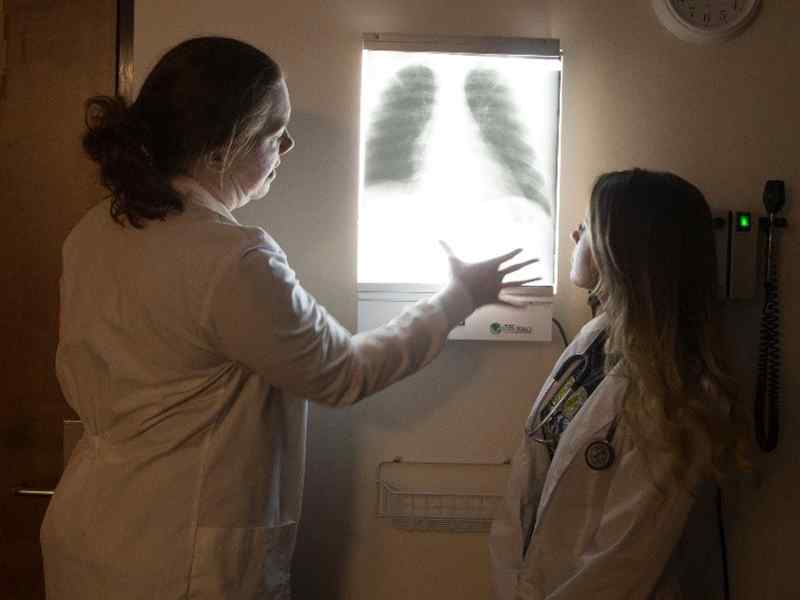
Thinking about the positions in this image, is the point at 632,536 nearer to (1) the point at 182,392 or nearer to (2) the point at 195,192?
(1) the point at 182,392

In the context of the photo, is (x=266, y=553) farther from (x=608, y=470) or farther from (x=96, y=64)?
(x=96, y=64)

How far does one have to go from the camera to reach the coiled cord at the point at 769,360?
1.53m

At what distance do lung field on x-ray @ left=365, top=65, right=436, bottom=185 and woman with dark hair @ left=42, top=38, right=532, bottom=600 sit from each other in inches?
12.1

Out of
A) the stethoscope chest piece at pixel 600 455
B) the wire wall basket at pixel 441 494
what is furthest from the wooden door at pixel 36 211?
the stethoscope chest piece at pixel 600 455

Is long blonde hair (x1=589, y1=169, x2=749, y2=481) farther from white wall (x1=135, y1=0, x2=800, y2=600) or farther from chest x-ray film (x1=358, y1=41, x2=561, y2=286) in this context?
white wall (x1=135, y1=0, x2=800, y2=600)

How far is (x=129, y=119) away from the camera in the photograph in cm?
108

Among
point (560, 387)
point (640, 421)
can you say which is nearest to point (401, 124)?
point (560, 387)

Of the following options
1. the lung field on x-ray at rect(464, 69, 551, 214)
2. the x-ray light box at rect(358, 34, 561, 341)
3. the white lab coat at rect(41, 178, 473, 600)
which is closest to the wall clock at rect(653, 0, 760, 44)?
the x-ray light box at rect(358, 34, 561, 341)

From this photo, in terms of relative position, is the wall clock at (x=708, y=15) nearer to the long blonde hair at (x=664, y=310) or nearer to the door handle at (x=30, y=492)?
the long blonde hair at (x=664, y=310)

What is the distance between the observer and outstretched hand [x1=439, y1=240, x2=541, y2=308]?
136 cm

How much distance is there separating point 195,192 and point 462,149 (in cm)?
56

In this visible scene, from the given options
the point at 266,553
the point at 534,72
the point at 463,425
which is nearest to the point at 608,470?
the point at 463,425

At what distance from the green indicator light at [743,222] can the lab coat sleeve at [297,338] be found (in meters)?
0.69

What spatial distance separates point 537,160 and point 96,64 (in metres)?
1.00
